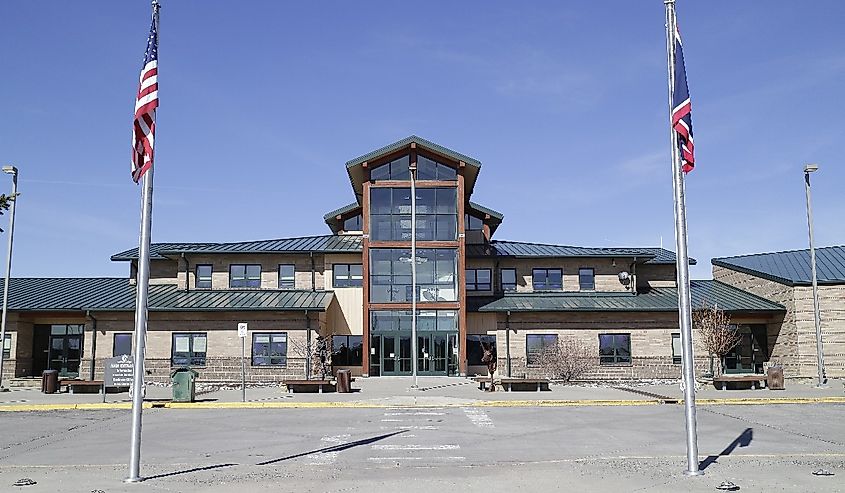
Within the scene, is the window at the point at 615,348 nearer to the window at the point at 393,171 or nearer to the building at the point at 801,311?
the building at the point at 801,311

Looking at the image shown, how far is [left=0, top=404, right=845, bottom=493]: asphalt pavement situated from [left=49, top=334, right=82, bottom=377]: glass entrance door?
1965 centimetres

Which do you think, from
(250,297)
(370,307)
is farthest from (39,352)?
(370,307)

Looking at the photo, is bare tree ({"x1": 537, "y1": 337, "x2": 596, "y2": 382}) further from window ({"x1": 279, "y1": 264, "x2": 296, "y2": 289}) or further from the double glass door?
window ({"x1": 279, "y1": 264, "x2": 296, "y2": 289})

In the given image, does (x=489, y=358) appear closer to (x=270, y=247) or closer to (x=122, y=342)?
(x=270, y=247)

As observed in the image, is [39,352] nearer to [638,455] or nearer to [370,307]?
[370,307]

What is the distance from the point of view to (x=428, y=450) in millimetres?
13773

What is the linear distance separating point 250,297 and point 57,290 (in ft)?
36.0

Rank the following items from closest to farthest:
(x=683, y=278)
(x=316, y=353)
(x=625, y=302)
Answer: (x=683, y=278) → (x=316, y=353) → (x=625, y=302)

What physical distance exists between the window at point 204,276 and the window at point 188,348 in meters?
4.02

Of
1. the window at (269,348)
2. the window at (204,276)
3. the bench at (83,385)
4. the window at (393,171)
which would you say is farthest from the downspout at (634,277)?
the bench at (83,385)

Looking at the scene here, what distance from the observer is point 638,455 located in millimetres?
12945

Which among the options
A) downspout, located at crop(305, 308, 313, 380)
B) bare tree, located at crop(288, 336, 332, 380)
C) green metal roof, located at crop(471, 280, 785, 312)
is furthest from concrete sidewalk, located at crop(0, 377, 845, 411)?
green metal roof, located at crop(471, 280, 785, 312)

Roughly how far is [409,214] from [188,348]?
40.6 ft

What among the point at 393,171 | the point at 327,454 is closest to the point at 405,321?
the point at 393,171
